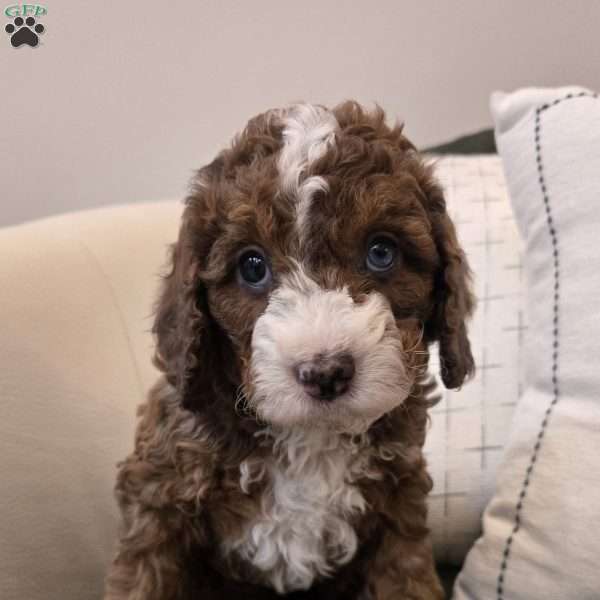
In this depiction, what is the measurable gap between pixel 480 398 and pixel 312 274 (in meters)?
0.95

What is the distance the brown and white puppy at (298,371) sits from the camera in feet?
5.31

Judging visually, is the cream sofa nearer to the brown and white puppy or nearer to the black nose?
the brown and white puppy

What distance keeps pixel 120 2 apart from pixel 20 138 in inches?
21.3

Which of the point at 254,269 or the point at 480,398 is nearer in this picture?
the point at 254,269

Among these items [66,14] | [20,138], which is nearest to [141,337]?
[20,138]

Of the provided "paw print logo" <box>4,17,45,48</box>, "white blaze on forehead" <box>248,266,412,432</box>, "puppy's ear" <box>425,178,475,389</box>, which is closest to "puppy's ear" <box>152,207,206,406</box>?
"white blaze on forehead" <box>248,266,412,432</box>

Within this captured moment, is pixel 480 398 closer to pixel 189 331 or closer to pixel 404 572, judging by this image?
pixel 404 572

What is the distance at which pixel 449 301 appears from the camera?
183 centimetres

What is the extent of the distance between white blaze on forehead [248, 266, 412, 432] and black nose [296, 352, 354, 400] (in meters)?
0.01

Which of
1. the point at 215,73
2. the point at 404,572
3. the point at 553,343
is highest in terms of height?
the point at 215,73

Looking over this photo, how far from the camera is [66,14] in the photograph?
283 cm

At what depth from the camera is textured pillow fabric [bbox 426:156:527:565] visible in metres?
2.34

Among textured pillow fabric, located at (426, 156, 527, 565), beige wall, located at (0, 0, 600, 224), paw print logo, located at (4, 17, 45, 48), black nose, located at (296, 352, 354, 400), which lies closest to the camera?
black nose, located at (296, 352, 354, 400)

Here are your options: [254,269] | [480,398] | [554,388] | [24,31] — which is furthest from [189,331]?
[24,31]
